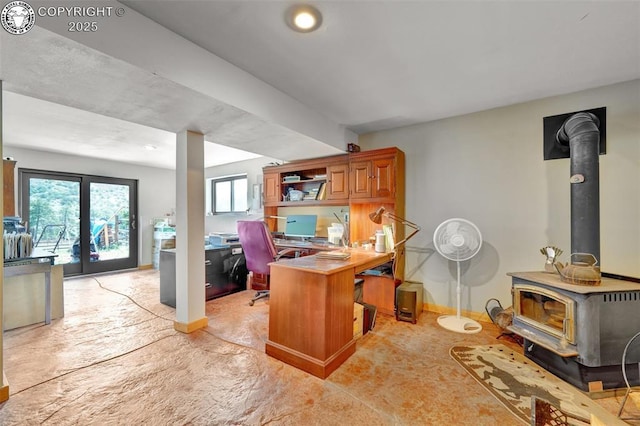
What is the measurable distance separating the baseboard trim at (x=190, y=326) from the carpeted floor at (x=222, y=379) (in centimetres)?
8

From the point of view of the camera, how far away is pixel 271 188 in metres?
4.47

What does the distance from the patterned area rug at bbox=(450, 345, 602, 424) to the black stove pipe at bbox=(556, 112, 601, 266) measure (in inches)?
40.5

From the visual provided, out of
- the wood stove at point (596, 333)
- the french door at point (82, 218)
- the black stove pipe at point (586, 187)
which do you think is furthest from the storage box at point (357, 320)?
the french door at point (82, 218)

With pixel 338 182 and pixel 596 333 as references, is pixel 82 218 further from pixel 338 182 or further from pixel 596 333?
pixel 596 333

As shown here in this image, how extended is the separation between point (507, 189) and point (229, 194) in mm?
5065

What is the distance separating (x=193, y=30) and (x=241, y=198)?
4.01 metres

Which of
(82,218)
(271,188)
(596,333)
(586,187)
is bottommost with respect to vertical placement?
(596,333)

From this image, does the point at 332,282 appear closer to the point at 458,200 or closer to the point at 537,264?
the point at 458,200

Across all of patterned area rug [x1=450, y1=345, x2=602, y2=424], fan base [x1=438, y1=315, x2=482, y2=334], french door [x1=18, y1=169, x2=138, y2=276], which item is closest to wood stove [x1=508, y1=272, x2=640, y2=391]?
patterned area rug [x1=450, y1=345, x2=602, y2=424]

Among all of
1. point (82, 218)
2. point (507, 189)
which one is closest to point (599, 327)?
point (507, 189)

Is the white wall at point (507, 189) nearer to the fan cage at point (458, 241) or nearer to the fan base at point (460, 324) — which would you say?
the fan base at point (460, 324)

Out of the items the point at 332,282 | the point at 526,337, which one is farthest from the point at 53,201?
the point at 526,337

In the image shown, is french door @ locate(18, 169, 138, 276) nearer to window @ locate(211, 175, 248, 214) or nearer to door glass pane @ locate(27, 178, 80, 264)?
door glass pane @ locate(27, 178, 80, 264)

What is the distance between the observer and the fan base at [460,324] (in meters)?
2.74
